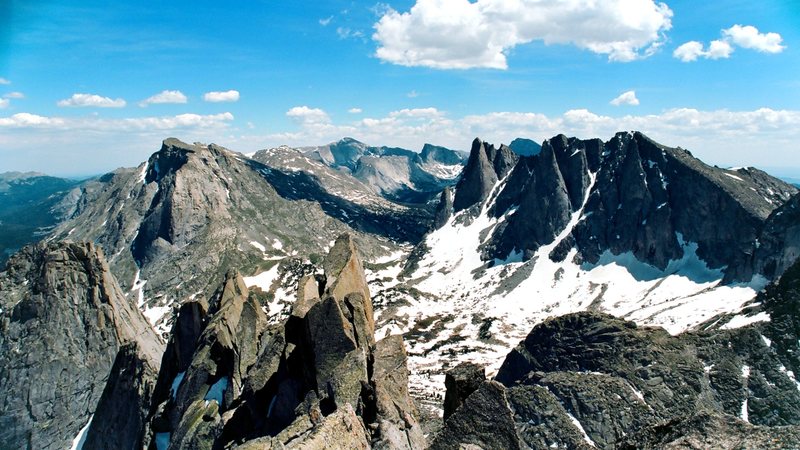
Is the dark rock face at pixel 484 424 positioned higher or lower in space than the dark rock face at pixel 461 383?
higher

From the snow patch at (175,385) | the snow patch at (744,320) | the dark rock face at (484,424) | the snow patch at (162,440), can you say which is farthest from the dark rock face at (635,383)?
the dark rock face at (484,424)

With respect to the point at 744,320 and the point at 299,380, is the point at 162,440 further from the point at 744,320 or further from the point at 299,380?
the point at 744,320

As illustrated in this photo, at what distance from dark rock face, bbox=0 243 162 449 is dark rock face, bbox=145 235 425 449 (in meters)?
43.2

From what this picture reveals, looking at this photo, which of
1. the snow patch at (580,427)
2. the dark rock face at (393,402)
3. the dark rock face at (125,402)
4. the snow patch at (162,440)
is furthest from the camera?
the snow patch at (580,427)

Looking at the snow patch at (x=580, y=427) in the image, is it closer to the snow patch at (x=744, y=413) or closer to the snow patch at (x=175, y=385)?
the snow patch at (x=744, y=413)

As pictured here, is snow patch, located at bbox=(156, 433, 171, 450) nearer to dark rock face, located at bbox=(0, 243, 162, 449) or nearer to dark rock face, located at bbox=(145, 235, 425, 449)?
dark rock face, located at bbox=(145, 235, 425, 449)

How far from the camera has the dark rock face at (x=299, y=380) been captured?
26458 millimetres

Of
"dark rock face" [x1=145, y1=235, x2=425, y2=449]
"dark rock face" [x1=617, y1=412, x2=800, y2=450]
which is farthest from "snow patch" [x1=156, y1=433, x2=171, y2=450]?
"dark rock face" [x1=617, y1=412, x2=800, y2=450]

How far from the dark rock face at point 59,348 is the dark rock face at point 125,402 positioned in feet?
62.4

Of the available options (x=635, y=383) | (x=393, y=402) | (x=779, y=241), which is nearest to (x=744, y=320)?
(x=635, y=383)

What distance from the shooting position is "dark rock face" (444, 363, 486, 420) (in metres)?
26.9

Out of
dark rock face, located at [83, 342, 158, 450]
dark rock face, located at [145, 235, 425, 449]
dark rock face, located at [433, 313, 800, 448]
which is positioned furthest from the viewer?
dark rock face, located at [433, 313, 800, 448]

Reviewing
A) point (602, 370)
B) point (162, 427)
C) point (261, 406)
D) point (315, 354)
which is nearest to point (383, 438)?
point (315, 354)

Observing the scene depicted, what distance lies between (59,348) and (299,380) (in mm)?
76270
